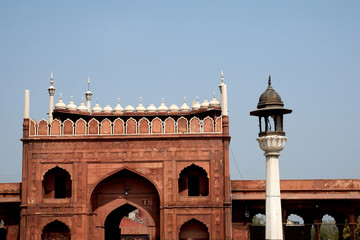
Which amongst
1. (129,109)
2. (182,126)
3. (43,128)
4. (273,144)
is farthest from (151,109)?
(273,144)

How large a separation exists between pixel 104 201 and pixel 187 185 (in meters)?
2.76

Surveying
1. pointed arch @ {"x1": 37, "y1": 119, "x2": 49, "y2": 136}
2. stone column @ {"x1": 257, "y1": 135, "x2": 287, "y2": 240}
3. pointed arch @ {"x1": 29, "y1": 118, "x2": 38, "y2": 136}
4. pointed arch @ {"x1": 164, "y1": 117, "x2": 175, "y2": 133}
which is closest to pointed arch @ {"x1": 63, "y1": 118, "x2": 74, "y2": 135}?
pointed arch @ {"x1": 37, "y1": 119, "x2": 49, "y2": 136}

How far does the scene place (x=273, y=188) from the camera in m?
11.0

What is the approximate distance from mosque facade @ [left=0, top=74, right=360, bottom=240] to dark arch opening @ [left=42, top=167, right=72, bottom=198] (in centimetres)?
3

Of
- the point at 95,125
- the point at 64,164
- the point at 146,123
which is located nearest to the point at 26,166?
the point at 64,164

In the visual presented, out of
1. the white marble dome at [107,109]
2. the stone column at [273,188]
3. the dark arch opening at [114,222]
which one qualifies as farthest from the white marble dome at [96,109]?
the stone column at [273,188]

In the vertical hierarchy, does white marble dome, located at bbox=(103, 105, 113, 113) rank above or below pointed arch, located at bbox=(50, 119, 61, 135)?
above

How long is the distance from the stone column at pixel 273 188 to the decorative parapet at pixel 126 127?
8.26 meters

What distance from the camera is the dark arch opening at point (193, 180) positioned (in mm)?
19875

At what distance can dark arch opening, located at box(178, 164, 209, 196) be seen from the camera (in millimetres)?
19875

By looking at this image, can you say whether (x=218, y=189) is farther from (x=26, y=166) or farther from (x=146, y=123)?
(x=26, y=166)

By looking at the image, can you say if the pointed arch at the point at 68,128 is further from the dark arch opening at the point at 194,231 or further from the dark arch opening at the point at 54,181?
the dark arch opening at the point at 194,231

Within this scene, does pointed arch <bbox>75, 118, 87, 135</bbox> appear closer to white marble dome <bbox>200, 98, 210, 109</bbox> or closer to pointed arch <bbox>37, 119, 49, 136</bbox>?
pointed arch <bbox>37, 119, 49, 136</bbox>

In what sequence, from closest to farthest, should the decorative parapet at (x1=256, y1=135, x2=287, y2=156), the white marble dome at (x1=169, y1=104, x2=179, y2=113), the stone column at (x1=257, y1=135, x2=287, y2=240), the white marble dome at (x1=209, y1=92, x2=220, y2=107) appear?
1. the stone column at (x1=257, y1=135, x2=287, y2=240)
2. the decorative parapet at (x1=256, y1=135, x2=287, y2=156)
3. the white marble dome at (x1=209, y1=92, x2=220, y2=107)
4. the white marble dome at (x1=169, y1=104, x2=179, y2=113)
